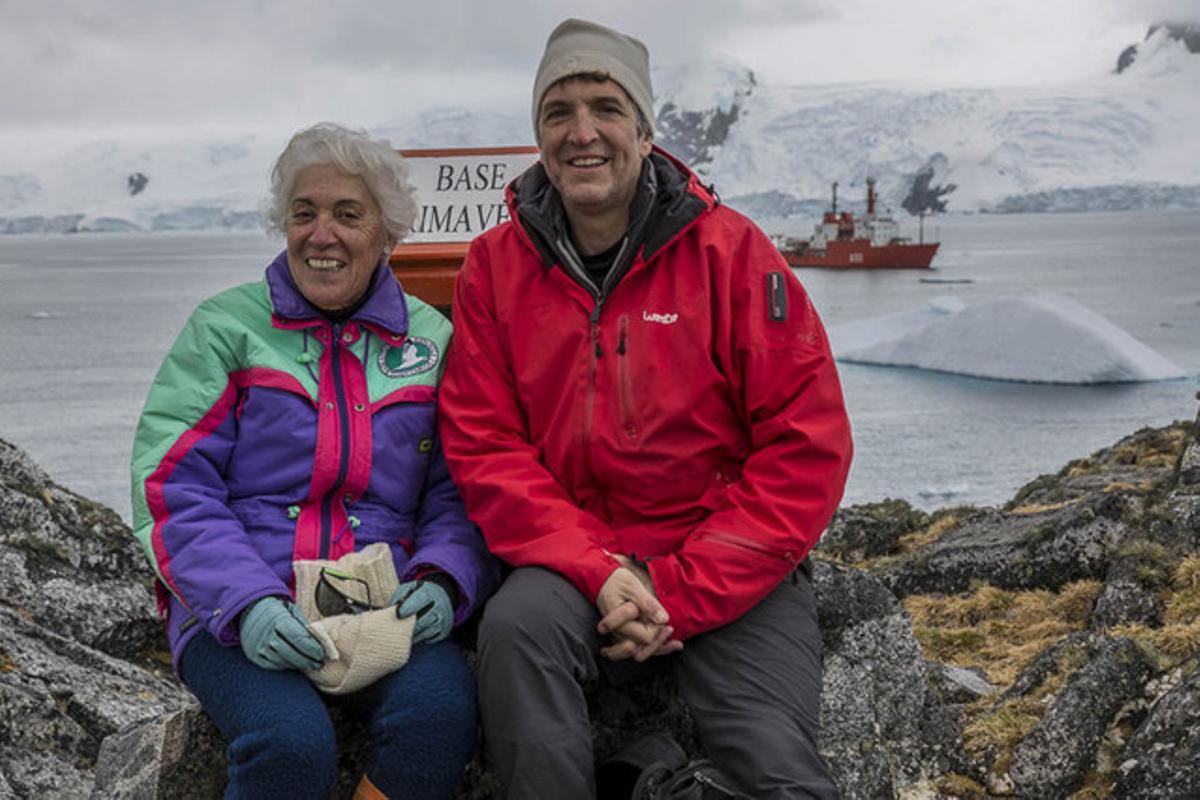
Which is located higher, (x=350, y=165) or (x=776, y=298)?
(x=350, y=165)

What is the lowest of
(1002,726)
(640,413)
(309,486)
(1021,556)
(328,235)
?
(1021,556)

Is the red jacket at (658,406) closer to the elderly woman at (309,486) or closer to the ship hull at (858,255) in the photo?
the elderly woman at (309,486)

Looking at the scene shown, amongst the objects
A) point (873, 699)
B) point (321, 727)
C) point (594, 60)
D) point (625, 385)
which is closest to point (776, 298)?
point (625, 385)

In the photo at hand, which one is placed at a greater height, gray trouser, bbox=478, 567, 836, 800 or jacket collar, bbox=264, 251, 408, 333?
jacket collar, bbox=264, 251, 408, 333

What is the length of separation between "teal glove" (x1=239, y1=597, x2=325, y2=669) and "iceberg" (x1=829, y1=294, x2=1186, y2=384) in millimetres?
38035

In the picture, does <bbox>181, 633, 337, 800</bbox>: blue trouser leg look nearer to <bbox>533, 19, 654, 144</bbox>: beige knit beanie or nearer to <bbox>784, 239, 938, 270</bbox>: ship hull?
<bbox>533, 19, 654, 144</bbox>: beige knit beanie

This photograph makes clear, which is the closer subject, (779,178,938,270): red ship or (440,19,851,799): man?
(440,19,851,799): man

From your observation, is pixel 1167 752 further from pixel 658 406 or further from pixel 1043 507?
pixel 1043 507

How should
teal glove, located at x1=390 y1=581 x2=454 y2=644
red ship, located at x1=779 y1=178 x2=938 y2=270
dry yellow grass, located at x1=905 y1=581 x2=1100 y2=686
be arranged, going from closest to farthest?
teal glove, located at x1=390 y1=581 x2=454 y2=644
dry yellow grass, located at x1=905 y1=581 x2=1100 y2=686
red ship, located at x1=779 y1=178 x2=938 y2=270

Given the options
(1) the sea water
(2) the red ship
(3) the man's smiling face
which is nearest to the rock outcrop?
(3) the man's smiling face

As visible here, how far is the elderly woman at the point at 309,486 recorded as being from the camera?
2.73 metres

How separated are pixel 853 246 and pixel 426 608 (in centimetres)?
7495

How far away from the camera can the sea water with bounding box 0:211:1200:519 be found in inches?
1079

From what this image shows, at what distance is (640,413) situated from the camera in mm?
3047
